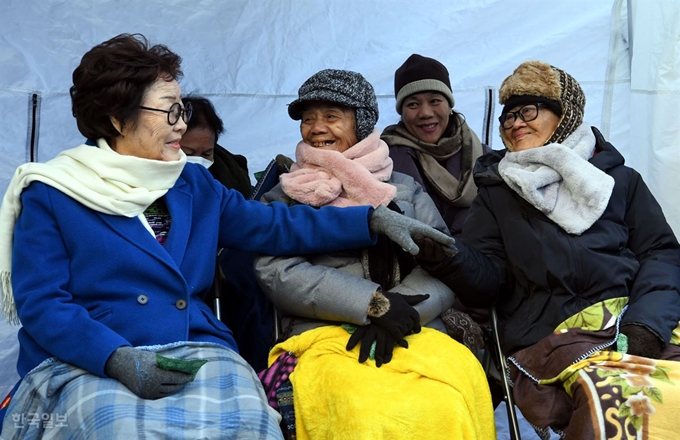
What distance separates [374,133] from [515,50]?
155 cm

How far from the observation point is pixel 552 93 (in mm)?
3596

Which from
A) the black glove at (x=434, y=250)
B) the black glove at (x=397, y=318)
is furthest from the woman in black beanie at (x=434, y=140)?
the black glove at (x=397, y=318)

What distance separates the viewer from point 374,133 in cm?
386

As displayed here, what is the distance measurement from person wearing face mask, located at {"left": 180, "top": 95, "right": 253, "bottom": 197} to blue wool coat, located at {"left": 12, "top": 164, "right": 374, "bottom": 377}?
2.87ft

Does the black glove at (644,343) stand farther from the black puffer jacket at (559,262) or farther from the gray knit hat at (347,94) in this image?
the gray knit hat at (347,94)

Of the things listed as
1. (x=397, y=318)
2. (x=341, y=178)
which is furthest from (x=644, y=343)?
(x=341, y=178)

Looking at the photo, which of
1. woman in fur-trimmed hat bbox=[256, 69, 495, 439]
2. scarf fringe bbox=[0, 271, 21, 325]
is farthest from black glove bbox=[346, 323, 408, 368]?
scarf fringe bbox=[0, 271, 21, 325]

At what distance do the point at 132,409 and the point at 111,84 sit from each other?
1.11 meters

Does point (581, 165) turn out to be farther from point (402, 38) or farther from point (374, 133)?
point (402, 38)

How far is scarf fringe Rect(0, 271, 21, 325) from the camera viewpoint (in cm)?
291

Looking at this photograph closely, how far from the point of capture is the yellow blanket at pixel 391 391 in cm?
284

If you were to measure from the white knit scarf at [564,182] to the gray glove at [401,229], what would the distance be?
1.29ft

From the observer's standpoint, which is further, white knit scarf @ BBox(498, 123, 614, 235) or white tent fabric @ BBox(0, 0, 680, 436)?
white tent fabric @ BBox(0, 0, 680, 436)

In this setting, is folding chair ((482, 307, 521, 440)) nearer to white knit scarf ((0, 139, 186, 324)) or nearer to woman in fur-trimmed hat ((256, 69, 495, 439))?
woman in fur-trimmed hat ((256, 69, 495, 439))
